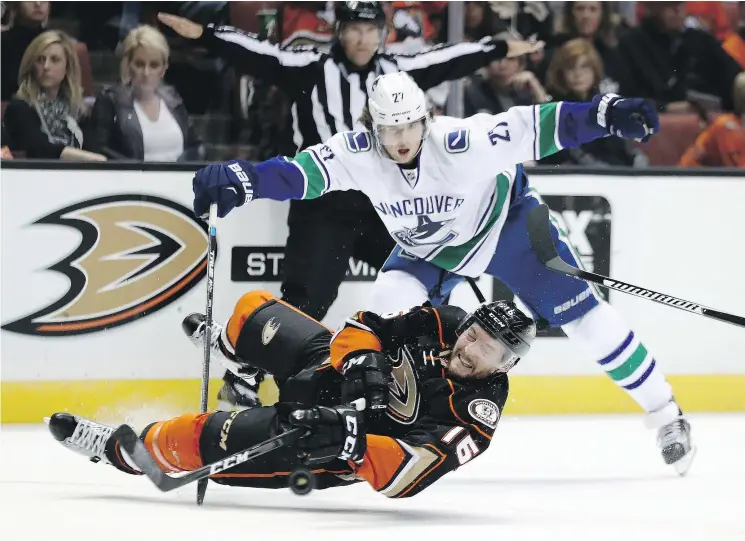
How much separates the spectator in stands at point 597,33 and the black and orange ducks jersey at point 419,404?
7.95ft

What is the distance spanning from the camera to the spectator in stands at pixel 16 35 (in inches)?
203

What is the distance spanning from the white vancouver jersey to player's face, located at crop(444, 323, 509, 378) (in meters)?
0.82

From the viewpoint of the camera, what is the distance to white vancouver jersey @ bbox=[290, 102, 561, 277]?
14.0 ft

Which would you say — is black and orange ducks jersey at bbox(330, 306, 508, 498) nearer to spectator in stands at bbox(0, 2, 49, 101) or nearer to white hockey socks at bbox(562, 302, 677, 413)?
white hockey socks at bbox(562, 302, 677, 413)

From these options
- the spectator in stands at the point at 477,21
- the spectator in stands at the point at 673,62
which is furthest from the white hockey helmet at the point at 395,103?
the spectator in stands at the point at 673,62

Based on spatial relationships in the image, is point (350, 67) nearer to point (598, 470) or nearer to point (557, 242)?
point (557, 242)

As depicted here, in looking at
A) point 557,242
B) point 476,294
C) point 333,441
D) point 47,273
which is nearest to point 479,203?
point 557,242

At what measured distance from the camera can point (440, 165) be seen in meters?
4.27

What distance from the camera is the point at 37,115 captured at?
514cm

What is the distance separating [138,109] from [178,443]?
6.80 ft

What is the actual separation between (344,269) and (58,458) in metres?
1.41

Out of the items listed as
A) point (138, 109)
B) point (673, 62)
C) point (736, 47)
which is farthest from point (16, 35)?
point (736, 47)

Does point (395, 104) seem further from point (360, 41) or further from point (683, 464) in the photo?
point (683, 464)

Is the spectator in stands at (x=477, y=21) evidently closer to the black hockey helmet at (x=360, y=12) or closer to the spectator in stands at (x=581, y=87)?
the spectator in stands at (x=581, y=87)
